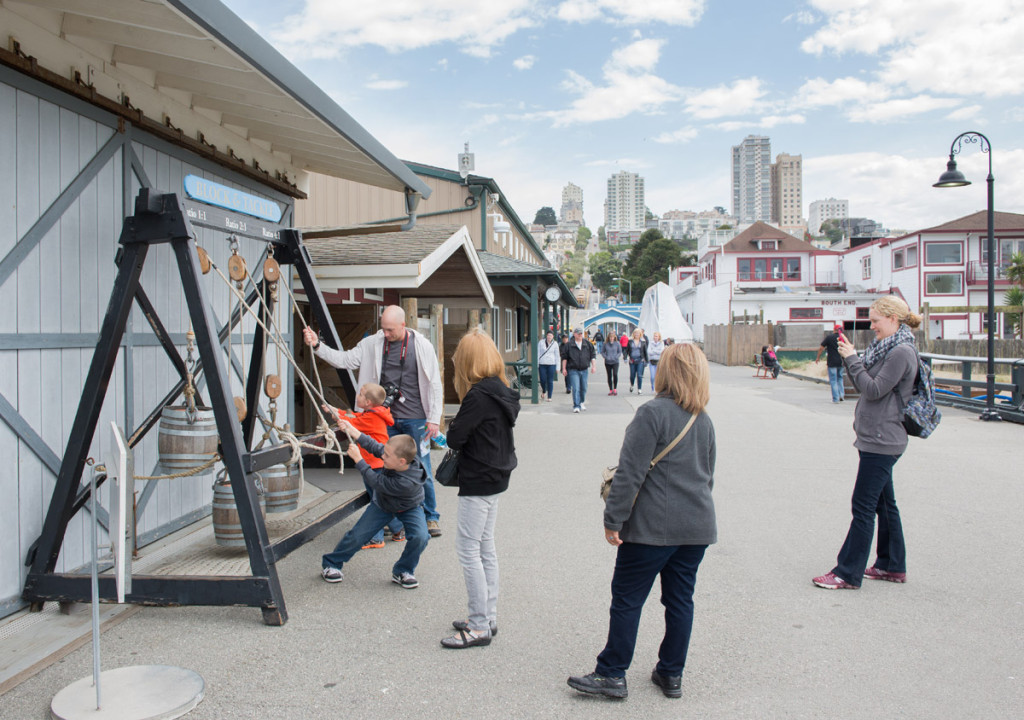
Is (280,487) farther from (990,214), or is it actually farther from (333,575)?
(990,214)

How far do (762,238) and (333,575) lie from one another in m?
58.3

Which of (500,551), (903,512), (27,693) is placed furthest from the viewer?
(903,512)

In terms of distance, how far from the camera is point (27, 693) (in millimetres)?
3496

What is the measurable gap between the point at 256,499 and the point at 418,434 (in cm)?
171

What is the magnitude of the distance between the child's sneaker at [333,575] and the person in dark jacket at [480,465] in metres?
1.26

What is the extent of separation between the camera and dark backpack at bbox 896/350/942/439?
4898 mm

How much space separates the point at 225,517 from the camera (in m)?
4.88

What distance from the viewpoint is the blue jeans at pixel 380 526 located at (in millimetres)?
4926

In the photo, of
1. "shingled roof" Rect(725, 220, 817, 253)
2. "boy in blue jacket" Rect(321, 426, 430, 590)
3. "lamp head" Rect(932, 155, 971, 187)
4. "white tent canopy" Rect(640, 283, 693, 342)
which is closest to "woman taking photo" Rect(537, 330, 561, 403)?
"white tent canopy" Rect(640, 283, 693, 342)

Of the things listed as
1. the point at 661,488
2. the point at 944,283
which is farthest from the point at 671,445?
the point at 944,283

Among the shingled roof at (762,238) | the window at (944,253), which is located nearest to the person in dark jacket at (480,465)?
the window at (944,253)

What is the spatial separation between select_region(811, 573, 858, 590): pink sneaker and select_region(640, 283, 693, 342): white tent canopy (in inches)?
687

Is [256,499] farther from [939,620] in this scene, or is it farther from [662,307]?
[662,307]

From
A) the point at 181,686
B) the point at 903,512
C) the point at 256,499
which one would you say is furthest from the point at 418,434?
the point at 903,512
